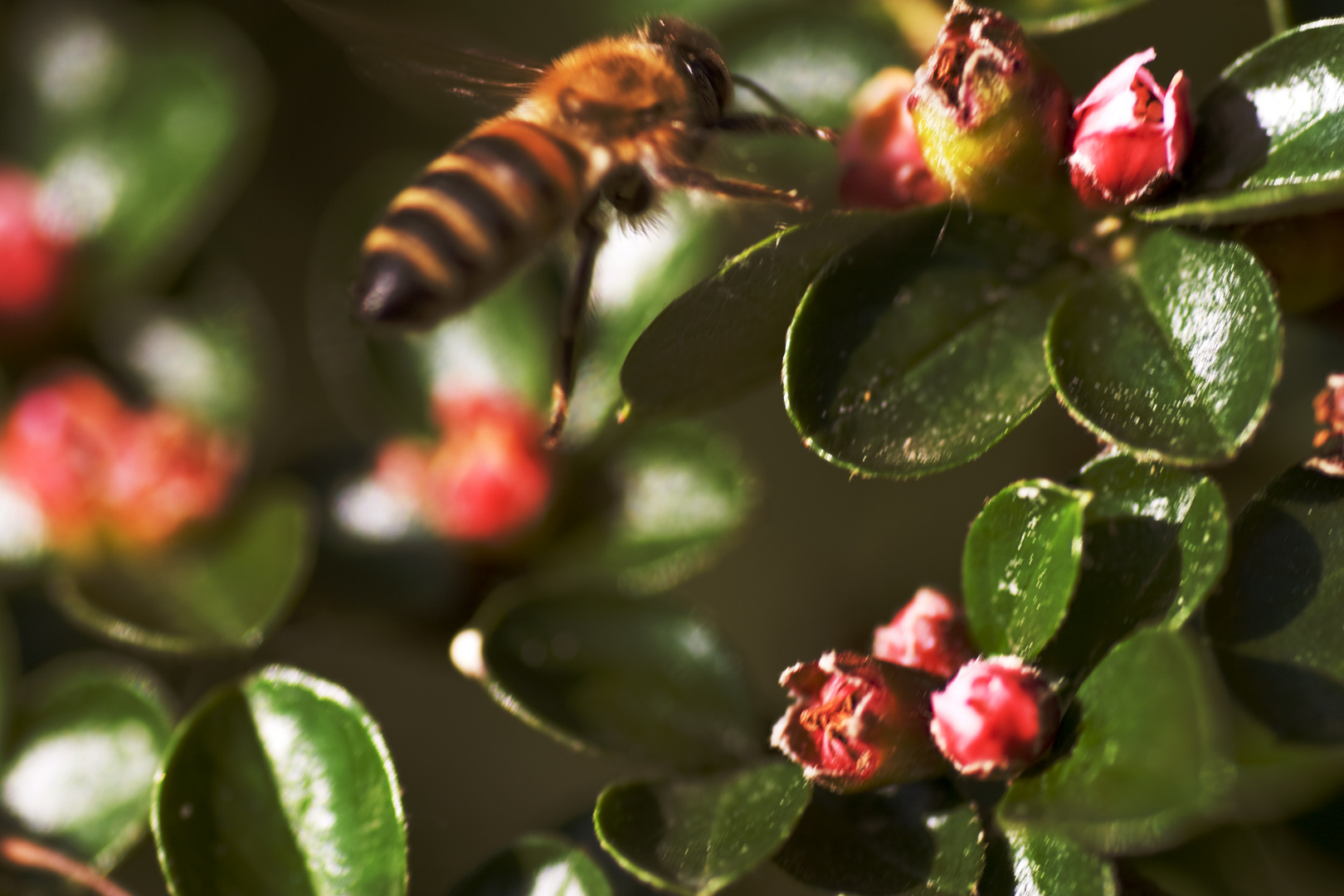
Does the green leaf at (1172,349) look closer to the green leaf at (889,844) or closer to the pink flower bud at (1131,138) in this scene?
the pink flower bud at (1131,138)

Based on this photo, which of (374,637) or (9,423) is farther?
(9,423)

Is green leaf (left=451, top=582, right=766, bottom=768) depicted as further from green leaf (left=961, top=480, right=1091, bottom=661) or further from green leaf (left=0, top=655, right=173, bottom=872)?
green leaf (left=0, top=655, right=173, bottom=872)

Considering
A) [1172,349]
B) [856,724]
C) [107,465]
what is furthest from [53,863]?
[1172,349]

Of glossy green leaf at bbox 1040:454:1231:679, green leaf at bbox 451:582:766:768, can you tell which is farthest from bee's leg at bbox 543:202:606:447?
glossy green leaf at bbox 1040:454:1231:679

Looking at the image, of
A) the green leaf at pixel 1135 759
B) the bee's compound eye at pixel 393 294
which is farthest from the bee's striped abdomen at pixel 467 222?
the green leaf at pixel 1135 759

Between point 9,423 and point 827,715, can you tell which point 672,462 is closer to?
point 827,715

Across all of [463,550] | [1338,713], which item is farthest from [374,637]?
[1338,713]
